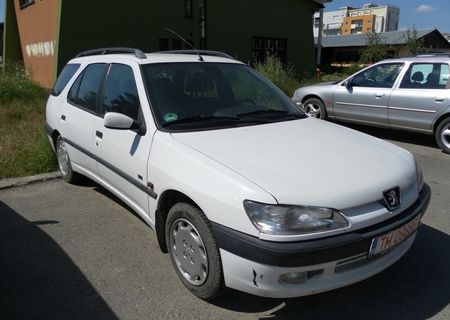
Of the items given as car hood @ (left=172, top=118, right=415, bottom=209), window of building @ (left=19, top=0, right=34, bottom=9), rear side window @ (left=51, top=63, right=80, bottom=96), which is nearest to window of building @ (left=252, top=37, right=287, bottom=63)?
window of building @ (left=19, top=0, right=34, bottom=9)

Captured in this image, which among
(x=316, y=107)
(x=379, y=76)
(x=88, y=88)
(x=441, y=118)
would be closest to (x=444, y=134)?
(x=441, y=118)

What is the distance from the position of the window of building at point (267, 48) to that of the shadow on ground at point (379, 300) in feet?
52.5

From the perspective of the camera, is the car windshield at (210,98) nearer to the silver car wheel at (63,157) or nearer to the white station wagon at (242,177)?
the white station wagon at (242,177)

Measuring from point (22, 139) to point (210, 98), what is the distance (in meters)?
4.30

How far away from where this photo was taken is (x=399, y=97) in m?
7.74

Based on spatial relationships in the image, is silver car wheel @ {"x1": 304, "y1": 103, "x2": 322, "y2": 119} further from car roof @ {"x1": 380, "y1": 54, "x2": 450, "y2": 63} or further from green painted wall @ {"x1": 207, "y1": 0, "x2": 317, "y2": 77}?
green painted wall @ {"x1": 207, "y1": 0, "x2": 317, "y2": 77}

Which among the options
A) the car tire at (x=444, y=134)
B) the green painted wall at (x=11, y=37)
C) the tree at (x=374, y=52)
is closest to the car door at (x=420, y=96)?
the car tire at (x=444, y=134)

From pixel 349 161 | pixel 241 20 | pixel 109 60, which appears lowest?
pixel 349 161

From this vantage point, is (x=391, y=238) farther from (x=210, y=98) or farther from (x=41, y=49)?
(x=41, y=49)

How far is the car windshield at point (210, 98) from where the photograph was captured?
357cm

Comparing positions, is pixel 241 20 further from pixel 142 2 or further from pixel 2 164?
pixel 2 164

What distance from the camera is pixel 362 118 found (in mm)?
8453

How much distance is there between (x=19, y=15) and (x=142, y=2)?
6.81 m

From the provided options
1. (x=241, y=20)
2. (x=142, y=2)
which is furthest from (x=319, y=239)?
(x=241, y=20)
